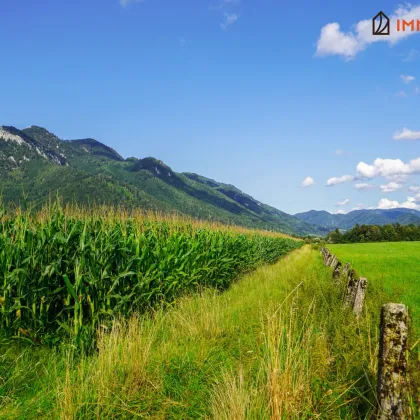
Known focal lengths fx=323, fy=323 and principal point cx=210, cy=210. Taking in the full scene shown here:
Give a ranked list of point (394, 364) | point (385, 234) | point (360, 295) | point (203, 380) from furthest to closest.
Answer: point (385, 234) → point (360, 295) → point (203, 380) → point (394, 364)

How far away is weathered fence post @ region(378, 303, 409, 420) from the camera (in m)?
3.03

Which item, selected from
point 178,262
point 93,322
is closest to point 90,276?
point 93,322

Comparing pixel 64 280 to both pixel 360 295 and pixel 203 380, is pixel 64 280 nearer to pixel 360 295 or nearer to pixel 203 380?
pixel 203 380

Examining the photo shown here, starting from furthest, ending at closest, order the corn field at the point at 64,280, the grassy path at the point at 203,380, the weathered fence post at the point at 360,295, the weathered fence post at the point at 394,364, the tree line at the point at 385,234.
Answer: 1. the tree line at the point at 385,234
2. the weathered fence post at the point at 360,295
3. the corn field at the point at 64,280
4. the grassy path at the point at 203,380
5. the weathered fence post at the point at 394,364

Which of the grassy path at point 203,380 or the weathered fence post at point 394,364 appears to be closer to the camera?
the weathered fence post at point 394,364

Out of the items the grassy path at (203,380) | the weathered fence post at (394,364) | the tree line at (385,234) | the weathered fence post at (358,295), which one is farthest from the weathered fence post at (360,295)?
the tree line at (385,234)

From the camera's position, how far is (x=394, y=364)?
3.05 meters

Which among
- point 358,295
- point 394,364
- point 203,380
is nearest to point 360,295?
point 358,295

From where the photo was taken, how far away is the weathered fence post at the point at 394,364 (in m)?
3.03

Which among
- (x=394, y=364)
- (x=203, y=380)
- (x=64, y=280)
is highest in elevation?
(x=64, y=280)

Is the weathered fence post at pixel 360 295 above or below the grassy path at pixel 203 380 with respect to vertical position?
above

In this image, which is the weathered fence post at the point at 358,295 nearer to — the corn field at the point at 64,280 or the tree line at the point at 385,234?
the corn field at the point at 64,280

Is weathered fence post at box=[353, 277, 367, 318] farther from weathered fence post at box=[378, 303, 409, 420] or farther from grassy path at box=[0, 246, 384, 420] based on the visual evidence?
weathered fence post at box=[378, 303, 409, 420]

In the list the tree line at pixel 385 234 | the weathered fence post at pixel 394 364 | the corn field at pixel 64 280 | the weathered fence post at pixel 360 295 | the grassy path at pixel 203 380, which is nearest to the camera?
the weathered fence post at pixel 394 364
